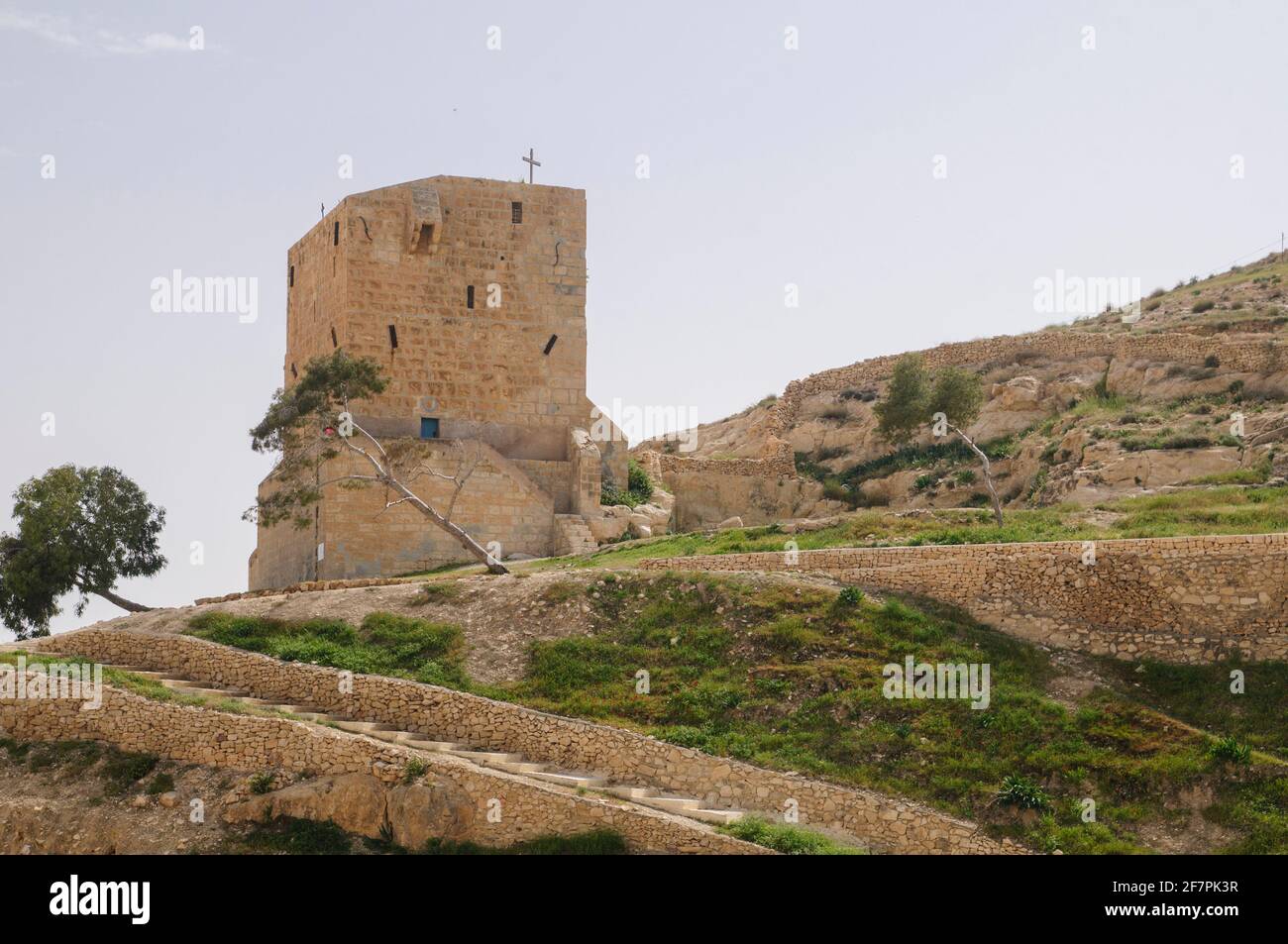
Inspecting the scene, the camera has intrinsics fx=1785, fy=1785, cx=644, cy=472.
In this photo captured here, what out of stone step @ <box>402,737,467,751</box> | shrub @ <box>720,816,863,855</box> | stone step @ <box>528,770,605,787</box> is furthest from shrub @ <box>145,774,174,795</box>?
shrub @ <box>720,816,863,855</box>

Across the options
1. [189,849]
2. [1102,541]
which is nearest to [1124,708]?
[1102,541]

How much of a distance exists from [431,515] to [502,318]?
19.0ft

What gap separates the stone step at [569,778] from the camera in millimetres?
21094

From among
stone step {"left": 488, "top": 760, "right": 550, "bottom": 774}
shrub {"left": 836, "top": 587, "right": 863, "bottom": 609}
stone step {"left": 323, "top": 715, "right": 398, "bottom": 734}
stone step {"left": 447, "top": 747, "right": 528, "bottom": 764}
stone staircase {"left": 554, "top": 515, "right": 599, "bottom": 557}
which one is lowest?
stone step {"left": 488, "top": 760, "right": 550, "bottom": 774}

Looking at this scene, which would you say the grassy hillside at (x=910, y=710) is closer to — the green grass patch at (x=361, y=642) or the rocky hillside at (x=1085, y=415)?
the green grass patch at (x=361, y=642)

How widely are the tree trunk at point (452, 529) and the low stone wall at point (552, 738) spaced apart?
5.13 metres

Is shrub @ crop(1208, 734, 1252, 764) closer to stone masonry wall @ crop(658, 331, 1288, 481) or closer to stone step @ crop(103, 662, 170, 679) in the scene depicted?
stone step @ crop(103, 662, 170, 679)

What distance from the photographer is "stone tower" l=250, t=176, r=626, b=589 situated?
1272 inches

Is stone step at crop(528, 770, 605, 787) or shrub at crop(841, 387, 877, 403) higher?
shrub at crop(841, 387, 877, 403)

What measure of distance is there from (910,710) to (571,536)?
11121 millimetres

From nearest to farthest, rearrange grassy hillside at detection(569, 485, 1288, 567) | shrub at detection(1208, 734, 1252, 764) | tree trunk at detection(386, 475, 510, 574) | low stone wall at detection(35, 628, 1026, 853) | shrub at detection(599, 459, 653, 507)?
low stone wall at detection(35, 628, 1026, 853), shrub at detection(1208, 734, 1252, 764), grassy hillside at detection(569, 485, 1288, 567), tree trunk at detection(386, 475, 510, 574), shrub at detection(599, 459, 653, 507)

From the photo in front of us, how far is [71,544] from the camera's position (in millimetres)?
30109

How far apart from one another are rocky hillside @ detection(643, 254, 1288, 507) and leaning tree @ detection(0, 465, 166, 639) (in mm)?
13972

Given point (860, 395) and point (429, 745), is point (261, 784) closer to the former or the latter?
point (429, 745)
